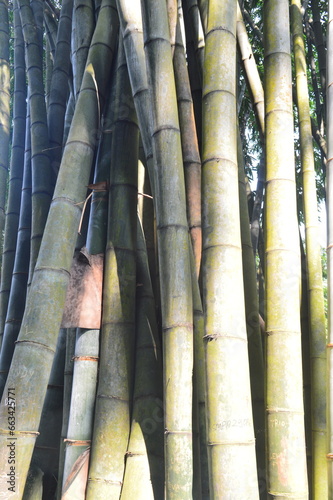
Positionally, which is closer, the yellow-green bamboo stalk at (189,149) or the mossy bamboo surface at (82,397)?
the mossy bamboo surface at (82,397)

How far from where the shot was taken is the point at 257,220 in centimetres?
468

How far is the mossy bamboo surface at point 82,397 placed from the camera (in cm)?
229

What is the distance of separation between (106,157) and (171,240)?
0.96 m

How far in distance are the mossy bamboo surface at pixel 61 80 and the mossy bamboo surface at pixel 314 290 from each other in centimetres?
142

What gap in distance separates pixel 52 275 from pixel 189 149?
2.83ft

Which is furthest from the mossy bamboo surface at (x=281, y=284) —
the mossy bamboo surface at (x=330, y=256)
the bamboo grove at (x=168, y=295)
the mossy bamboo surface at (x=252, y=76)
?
the mossy bamboo surface at (x=252, y=76)

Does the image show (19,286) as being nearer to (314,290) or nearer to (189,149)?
(189,149)

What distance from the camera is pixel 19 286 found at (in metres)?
3.19

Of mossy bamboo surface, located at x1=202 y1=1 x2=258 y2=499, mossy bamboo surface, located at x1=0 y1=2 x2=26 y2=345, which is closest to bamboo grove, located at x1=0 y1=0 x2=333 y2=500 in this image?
mossy bamboo surface, located at x1=202 y1=1 x2=258 y2=499

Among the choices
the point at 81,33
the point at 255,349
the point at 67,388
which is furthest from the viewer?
the point at 81,33

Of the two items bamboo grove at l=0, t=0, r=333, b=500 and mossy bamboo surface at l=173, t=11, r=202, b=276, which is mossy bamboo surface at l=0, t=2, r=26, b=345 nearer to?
bamboo grove at l=0, t=0, r=333, b=500

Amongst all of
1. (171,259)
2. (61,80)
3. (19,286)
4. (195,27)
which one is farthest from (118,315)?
(61,80)

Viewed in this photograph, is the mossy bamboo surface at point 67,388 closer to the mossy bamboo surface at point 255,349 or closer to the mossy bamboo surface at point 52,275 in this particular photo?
the mossy bamboo surface at point 52,275

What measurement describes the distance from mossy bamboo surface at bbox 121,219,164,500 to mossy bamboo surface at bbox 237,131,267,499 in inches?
16.2
